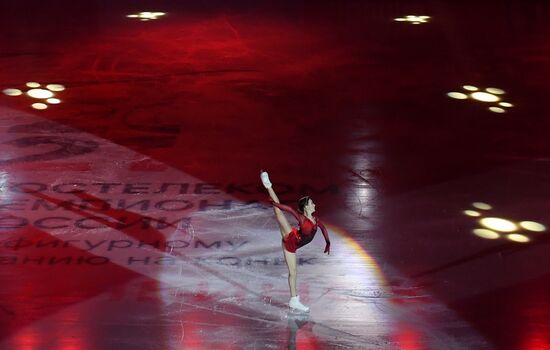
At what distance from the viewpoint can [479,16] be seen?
1473 centimetres

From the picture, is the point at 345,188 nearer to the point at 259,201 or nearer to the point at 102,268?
the point at 259,201

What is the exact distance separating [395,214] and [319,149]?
5.20 ft

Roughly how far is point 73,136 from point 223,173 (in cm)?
192

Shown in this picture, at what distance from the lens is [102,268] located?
828cm

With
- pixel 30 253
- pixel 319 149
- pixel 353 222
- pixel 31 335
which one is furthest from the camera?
pixel 319 149

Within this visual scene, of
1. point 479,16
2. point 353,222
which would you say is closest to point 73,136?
point 353,222

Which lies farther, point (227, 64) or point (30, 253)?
point (227, 64)

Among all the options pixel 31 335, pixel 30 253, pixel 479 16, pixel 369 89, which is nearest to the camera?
pixel 31 335

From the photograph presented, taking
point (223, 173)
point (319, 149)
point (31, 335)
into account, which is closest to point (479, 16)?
point (319, 149)

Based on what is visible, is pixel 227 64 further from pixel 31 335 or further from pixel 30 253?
pixel 31 335

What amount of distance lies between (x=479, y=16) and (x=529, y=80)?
2813 mm

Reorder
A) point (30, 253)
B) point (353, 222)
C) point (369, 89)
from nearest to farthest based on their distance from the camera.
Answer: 1. point (30, 253)
2. point (353, 222)
3. point (369, 89)

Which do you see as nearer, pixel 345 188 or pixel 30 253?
pixel 30 253

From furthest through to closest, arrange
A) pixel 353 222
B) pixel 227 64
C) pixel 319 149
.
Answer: pixel 227 64 < pixel 319 149 < pixel 353 222
